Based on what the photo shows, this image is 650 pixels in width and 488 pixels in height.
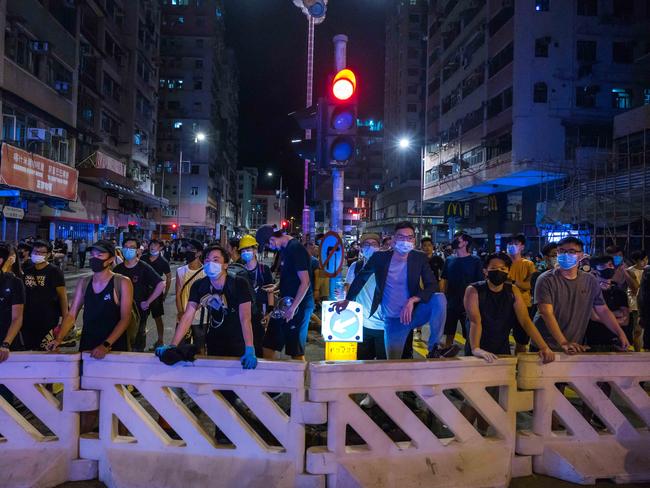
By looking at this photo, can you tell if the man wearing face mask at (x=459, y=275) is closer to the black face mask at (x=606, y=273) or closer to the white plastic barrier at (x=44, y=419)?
the black face mask at (x=606, y=273)

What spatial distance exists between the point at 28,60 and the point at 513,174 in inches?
1056

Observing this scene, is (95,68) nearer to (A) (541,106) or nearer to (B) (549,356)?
(A) (541,106)

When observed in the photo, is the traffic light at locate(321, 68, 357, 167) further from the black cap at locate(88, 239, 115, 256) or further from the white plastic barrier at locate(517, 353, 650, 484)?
the white plastic barrier at locate(517, 353, 650, 484)

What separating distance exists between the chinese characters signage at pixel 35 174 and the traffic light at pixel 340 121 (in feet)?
58.1

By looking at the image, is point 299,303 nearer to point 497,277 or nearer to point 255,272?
point 255,272

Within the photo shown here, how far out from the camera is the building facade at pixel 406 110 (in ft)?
227

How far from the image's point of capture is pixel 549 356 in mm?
4215

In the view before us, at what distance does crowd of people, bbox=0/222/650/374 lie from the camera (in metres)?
4.59

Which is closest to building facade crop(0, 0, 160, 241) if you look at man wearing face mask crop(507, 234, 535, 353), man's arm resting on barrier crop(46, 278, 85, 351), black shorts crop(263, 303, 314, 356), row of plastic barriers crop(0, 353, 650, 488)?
man's arm resting on barrier crop(46, 278, 85, 351)

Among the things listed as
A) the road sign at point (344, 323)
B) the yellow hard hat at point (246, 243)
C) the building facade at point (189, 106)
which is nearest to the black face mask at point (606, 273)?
the road sign at point (344, 323)

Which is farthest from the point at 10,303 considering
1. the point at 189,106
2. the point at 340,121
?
the point at 189,106

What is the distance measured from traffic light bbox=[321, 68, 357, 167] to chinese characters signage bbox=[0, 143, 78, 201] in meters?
17.7

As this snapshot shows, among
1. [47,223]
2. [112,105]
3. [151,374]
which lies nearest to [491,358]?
[151,374]

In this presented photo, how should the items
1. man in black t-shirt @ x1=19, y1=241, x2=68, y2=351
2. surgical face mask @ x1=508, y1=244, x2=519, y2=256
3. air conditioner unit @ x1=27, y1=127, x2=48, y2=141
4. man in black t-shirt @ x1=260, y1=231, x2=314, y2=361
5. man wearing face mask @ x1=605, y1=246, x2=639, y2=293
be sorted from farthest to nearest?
air conditioner unit @ x1=27, y1=127, x2=48, y2=141 → surgical face mask @ x1=508, y1=244, x2=519, y2=256 → man wearing face mask @ x1=605, y1=246, x2=639, y2=293 → man in black t-shirt @ x1=260, y1=231, x2=314, y2=361 → man in black t-shirt @ x1=19, y1=241, x2=68, y2=351
